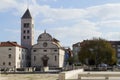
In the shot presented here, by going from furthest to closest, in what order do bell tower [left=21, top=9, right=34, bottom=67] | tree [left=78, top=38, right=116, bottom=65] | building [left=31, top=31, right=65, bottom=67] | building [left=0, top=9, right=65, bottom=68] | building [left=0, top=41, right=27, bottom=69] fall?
1. bell tower [left=21, top=9, right=34, bottom=67]
2. building [left=31, top=31, right=65, bottom=67]
3. building [left=0, top=9, right=65, bottom=68]
4. building [left=0, top=41, right=27, bottom=69]
5. tree [left=78, top=38, right=116, bottom=65]

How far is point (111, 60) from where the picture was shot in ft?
330

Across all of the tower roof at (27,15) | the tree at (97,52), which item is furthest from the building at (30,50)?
the tree at (97,52)

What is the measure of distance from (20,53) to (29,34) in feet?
33.4

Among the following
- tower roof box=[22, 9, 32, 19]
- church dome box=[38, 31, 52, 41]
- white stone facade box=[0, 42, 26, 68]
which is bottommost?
white stone facade box=[0, 42, 26, 68]

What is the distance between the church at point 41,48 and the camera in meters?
124

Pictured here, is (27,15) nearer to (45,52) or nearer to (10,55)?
(45,52)

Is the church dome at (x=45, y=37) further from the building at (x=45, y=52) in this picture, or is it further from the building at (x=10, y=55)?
the building at (x=10, y=55)

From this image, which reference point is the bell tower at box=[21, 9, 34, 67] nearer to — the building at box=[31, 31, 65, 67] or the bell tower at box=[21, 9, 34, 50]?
the bell tower at box=[21, 9, 34, 50]

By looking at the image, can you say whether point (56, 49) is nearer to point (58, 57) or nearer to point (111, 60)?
point (58, 57)

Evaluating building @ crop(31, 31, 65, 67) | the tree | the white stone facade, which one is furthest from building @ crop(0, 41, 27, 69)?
the tree

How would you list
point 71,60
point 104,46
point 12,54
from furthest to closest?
point 71,60, point 12,54, point 104,46

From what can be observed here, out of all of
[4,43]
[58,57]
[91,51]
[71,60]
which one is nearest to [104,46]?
[91,51]

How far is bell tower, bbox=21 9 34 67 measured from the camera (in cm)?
12694

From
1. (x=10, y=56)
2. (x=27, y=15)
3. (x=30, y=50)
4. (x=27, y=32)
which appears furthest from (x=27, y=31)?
(x=10, y=56)
